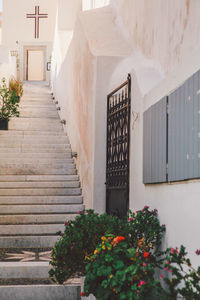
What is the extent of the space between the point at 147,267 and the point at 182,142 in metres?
0.98

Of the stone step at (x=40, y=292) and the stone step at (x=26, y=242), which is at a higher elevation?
the stone step at (x=26, y=242)

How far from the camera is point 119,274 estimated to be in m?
2.84

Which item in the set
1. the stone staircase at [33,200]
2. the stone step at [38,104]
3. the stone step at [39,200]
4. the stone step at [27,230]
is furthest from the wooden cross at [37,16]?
the stone step at [27,230]

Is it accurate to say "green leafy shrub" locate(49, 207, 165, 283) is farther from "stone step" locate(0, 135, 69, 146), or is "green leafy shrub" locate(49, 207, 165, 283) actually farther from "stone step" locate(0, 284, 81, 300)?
"stone step" locate(0, 135, 69, 146)

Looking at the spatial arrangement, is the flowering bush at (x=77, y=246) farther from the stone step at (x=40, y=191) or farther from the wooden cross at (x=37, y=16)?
the wooden cross at (x=37, y=16)

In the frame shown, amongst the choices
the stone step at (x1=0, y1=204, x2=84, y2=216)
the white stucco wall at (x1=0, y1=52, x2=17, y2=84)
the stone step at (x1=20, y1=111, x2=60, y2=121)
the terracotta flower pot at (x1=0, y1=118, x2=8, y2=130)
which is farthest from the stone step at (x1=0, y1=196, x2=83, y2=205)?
the white stucco wall at (x1=0, y1=52, x2=17, y2=84)

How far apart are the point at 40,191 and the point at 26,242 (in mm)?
1555

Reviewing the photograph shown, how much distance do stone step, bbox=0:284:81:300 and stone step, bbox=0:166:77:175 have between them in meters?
3.93

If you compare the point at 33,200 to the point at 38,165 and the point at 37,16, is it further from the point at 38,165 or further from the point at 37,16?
the point at 37,16

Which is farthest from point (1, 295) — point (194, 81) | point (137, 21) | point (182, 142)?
point (137, 21)

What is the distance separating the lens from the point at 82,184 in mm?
7531

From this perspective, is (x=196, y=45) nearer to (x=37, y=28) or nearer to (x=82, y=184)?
(x=82, y=184)

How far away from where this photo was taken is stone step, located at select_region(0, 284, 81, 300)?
4219 millimetres

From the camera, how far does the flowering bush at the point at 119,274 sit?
273 centimetres
